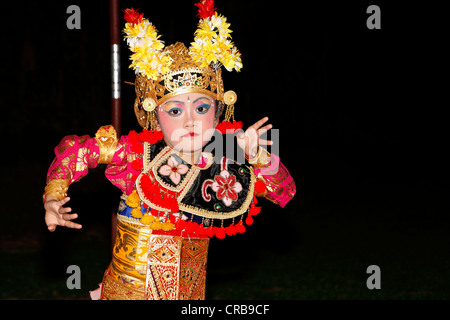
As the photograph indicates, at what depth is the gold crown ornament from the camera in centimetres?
320

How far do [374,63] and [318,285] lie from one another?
45.9ft

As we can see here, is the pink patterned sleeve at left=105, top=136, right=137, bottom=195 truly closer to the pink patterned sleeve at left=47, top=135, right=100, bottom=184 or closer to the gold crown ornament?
the pink patterned sleeve at left=47, top=135, right=100, bottom=184

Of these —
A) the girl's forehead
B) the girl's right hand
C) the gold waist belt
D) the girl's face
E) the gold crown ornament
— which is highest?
the gold crown ornament

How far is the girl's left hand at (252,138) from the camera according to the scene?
128 inches

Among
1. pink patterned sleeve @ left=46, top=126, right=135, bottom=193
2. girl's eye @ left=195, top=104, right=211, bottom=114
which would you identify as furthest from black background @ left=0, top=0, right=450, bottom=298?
girl's eye @ left=195, top=104, right=211, bottom=114

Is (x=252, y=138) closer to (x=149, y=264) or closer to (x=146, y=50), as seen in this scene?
(x=146, y=50)

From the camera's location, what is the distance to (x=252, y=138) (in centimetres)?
326

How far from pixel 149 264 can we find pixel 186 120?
81 cm

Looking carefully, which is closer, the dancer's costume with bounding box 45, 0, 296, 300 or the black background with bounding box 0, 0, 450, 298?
the dancer's costume with bounding box 45, 0, 296, 300

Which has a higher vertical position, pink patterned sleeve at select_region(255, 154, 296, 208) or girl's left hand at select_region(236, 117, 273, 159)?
girl's left hand at select_region(236, 117, 273, 159)

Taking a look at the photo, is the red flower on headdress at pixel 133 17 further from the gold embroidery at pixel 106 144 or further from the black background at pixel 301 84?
the black background at pixel 301 84

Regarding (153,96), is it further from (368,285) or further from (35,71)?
(35,71)

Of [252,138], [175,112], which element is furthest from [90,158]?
[252,138]

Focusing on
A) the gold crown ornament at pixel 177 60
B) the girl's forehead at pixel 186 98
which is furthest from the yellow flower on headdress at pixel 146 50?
the girl's forehead at pixel 186 98
